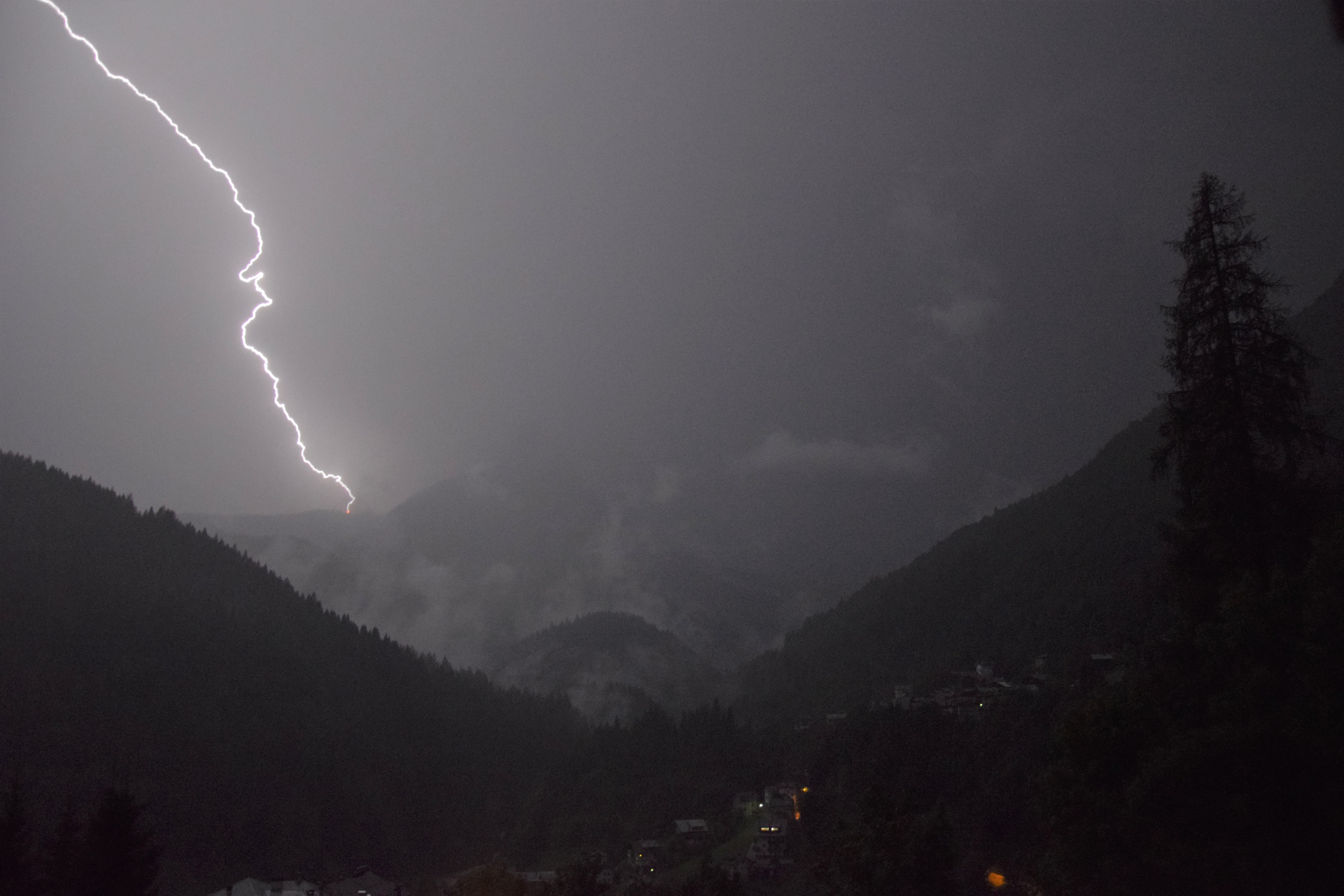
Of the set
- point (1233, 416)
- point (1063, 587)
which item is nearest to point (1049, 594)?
point (1063, 587)

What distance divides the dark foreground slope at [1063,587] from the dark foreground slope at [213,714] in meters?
69.0

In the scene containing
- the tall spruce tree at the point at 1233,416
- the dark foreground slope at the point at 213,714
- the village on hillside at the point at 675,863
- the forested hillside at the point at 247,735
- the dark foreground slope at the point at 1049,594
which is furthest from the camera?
the dark foreground slope at the point at 1049,594

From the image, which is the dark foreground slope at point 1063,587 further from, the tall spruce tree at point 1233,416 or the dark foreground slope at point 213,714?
the tall spruce tree at point 1233,416

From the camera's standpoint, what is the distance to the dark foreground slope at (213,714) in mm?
128125

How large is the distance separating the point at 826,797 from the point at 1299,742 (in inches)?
3469

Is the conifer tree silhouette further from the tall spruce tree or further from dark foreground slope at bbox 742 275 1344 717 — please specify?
dark foreground slope at bbox 742 275 1344 717

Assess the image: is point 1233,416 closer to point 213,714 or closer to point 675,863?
point 675,863

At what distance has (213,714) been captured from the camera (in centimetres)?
15212

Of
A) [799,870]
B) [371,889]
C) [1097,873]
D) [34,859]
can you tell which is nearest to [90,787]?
[371,889]

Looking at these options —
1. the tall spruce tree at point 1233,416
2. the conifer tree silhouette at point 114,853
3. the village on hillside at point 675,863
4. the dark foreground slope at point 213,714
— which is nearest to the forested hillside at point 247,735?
the dark foreground slope at point 213,714

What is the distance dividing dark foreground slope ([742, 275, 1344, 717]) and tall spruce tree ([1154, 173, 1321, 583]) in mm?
77783

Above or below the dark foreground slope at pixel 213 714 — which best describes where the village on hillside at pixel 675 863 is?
below

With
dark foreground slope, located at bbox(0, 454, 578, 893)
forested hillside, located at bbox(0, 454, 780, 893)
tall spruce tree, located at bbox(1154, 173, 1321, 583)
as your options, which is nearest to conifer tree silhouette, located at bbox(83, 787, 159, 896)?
tall spruce tree, located at bbox(1154, 173, 1321, 583)

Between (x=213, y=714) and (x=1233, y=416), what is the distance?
521 ft
